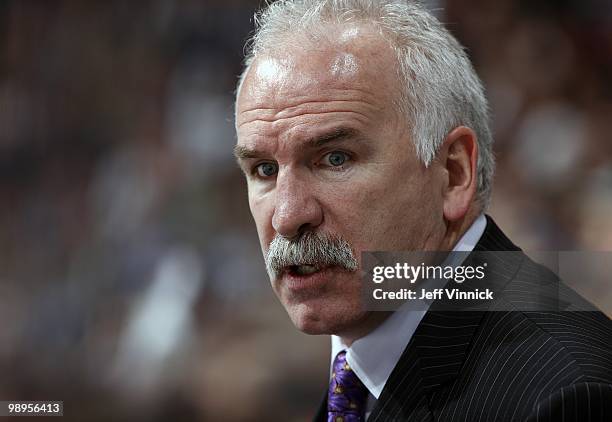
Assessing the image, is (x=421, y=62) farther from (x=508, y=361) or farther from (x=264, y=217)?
(x=508, y=361)

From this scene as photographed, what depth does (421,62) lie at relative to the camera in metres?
1.72

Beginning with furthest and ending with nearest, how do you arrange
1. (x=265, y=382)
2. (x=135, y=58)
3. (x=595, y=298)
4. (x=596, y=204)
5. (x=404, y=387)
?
(x=135, y=58), (x=265, y=382), (x=596, y=204), (x=595, y=298), (x=404, y=387)

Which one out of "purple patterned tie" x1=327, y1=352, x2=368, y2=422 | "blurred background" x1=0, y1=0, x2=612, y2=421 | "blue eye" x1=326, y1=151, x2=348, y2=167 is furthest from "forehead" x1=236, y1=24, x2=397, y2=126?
"blurred background" x1=0, y1=0, x2=612, y2=421

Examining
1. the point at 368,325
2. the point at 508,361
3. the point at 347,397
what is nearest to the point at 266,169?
the point at 368,325

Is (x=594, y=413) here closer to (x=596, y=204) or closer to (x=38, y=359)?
(x=596, y=204)

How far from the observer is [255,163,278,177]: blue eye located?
5.73 feet

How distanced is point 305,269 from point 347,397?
316mm

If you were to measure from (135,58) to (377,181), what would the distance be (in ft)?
11.8

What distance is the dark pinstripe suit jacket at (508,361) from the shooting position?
1.25 m

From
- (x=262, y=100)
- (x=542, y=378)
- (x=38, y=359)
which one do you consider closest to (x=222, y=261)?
(x=38, y=359)

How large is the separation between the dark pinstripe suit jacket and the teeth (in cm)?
25

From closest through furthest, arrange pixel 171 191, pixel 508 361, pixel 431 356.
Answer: pixel 508 361
pixel 431 356
pixel 171 191

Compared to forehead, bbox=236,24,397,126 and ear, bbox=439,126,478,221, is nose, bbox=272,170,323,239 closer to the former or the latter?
forehead, bbox=236,24,397,126

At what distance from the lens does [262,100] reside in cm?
175
